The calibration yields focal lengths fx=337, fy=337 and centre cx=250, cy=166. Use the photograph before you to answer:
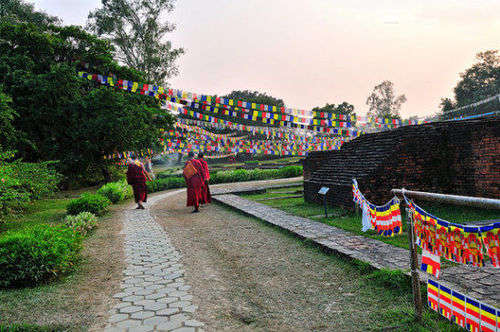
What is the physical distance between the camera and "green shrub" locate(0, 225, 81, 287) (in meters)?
4.32

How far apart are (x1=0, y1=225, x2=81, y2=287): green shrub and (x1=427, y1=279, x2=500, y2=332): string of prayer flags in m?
4.54

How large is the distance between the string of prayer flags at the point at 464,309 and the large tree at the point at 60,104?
1521 centimetres

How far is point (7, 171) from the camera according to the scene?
7145 millimetres

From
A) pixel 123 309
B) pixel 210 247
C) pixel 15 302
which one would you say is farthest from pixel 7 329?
pixel 210 247

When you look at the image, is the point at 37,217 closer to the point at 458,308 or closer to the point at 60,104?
the point at 60,104

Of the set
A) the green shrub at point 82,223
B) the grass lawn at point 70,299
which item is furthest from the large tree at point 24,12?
the grass lawn at point 70,299

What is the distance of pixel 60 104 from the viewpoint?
15438 mm

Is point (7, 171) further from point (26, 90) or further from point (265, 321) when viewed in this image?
point (26, 90)

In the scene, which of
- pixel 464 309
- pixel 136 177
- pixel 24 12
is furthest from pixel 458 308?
pixel 24 12

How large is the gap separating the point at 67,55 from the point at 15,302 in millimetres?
16858

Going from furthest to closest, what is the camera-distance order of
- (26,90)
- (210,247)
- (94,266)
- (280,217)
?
(26,90)
(280,217)
(210,247)
(94,266)

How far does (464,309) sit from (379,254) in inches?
92.7

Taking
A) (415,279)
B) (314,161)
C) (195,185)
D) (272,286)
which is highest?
(314,161)

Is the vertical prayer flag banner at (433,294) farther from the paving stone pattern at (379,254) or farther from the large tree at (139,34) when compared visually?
the large tree at (139,34)
